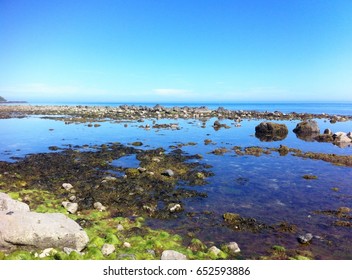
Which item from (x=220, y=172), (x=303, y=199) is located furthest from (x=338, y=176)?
(x=220, y=172)

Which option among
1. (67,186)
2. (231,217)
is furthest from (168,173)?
(231,217)

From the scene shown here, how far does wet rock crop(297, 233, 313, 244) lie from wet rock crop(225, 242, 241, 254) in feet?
8.89

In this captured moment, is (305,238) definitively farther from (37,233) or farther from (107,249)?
(37,233)

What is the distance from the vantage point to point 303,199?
1520 cm

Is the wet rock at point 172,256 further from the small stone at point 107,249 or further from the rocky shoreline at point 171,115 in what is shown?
the rocky shoreline at point 171,115

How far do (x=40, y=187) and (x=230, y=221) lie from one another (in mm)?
11203

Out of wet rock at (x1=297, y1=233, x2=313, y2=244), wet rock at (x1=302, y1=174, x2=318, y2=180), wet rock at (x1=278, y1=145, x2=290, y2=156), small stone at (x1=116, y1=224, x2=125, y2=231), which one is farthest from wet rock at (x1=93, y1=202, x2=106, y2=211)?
wet rock at (x1=278, y1=145, x2=290, y2=156)

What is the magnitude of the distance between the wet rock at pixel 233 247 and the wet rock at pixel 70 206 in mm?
7511

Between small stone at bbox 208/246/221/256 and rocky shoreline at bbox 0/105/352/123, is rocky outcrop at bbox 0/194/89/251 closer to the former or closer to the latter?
small stone at bbox 208/246/221/256

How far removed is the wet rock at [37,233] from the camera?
8984mm

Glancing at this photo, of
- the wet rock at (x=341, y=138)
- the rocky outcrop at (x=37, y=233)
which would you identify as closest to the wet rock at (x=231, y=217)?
the rocky outcrop at (x=37, y=233)

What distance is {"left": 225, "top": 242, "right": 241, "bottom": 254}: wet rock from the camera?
9.85 metres

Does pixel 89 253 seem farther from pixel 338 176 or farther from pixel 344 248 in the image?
pixel 338 176

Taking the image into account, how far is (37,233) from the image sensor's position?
30.1ft
